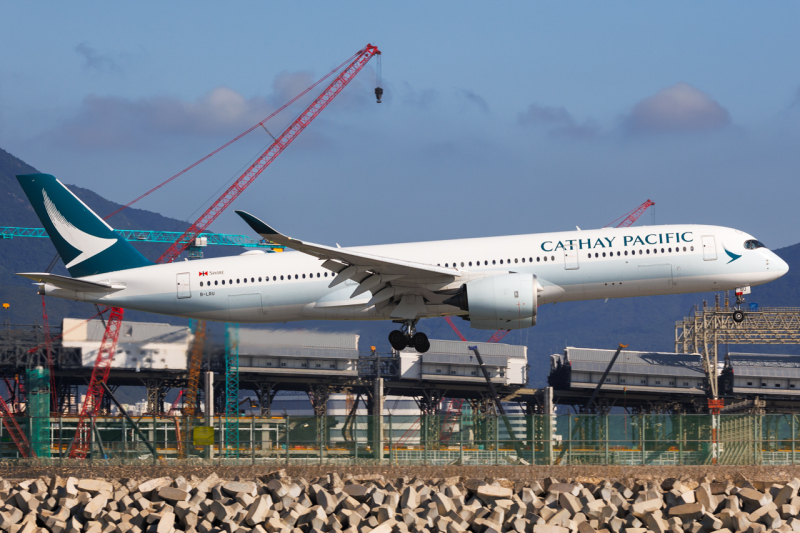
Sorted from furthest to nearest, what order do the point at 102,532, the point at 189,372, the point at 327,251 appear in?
the point at 189,372 → the point at 327,251 → the point at 102,532

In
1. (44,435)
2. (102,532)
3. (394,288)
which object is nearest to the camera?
(102,532)

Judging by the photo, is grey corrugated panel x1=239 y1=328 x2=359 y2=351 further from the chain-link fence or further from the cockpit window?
the cockpit window

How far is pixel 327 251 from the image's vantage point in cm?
3462

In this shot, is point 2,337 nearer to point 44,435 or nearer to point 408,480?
point 44,435

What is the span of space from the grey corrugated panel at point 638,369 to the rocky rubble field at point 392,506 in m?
100

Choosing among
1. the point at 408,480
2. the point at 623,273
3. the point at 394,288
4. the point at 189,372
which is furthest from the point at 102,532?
the point at 189,372

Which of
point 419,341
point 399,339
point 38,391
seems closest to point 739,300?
point 419,341

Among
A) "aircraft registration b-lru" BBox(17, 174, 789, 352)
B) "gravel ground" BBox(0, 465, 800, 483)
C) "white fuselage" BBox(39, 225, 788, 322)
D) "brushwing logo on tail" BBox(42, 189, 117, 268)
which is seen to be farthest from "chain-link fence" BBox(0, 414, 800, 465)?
"brushwing logo on tail" BBox(42, 189, 117, 268)

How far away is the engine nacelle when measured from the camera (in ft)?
116

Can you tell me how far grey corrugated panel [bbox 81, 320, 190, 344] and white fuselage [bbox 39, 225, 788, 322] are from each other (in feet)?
36.3

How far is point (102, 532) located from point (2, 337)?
10579 cm

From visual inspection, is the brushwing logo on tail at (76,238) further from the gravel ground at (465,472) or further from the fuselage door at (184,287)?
the gravel ground at (465,472)

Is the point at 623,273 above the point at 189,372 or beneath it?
above

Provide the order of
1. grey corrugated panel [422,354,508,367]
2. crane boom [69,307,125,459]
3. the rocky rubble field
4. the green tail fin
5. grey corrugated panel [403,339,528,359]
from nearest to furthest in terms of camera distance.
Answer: the rocky rubble field
crane boom [69,307,125,459]
the green tail fin
grey corrugated panel [422,354,508,367]
grey corrugated panel [403,339,528,359]
